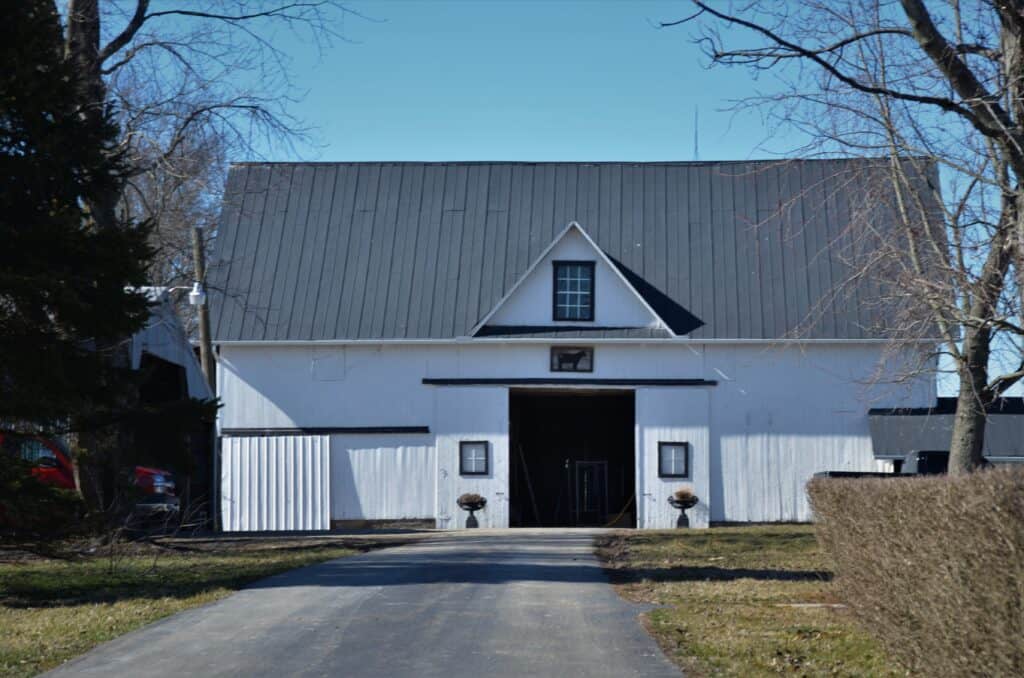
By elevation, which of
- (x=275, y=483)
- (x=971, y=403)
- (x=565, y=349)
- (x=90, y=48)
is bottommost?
(x=275, y=483)

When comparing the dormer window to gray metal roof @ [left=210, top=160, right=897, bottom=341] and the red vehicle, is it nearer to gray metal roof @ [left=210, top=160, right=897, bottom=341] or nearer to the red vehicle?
gray metal roof @ [left=210, top=160, right=897, bottom=341]

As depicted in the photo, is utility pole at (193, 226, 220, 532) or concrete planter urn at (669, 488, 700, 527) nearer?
concrete planter urn at (669, 488, 700, 527)

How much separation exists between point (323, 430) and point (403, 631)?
1910cm

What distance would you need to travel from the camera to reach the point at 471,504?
2931 centimetres

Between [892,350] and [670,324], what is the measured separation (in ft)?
46.3

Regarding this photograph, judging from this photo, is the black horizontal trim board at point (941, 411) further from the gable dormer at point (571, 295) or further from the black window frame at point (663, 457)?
the gable dormer at point (571, 295)

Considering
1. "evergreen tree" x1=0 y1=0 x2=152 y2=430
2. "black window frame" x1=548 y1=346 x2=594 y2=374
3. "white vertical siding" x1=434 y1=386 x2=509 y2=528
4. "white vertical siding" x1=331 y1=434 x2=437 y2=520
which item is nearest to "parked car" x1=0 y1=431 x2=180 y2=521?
"evergreen tree" x1=0 y1=0 x2=152 y2=430

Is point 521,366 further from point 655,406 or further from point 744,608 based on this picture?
point 744,608

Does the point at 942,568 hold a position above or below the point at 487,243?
below

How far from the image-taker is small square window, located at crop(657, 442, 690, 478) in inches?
1170

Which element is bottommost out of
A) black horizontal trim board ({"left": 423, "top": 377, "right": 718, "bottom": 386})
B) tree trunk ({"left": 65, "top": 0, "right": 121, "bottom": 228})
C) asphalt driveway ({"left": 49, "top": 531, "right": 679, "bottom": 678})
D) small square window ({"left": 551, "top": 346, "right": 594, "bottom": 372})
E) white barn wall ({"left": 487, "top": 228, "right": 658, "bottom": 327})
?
asphalt driveway ({"left": 49, "top": 531, "right": 679, "bottom": 678})

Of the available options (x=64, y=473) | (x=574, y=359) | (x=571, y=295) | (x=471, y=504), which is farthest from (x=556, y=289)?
(x=64, y=473)

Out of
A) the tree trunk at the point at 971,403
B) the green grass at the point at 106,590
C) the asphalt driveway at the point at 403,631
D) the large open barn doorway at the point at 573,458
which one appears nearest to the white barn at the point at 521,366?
the large open barn doorway at the point at 573,458

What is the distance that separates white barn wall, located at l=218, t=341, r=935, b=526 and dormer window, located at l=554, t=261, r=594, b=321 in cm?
92
